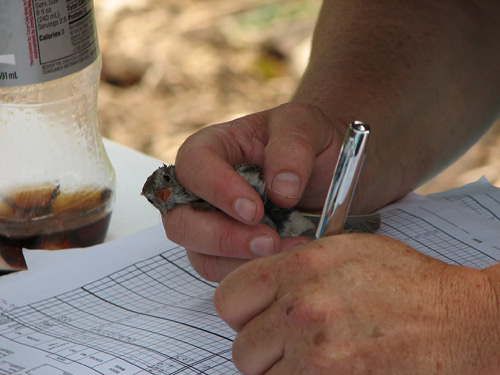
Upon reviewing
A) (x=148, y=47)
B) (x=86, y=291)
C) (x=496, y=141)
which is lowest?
(x=496, y=141)

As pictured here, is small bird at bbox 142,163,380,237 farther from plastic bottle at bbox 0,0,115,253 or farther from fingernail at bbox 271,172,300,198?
plastic bottle at bbox 0,0,115,253

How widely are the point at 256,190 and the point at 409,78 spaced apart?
0.45 m

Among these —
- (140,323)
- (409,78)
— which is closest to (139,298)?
(140,323)

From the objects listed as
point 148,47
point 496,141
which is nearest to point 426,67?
point 496,141

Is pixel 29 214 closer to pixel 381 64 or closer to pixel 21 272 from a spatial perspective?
pixel 21 272

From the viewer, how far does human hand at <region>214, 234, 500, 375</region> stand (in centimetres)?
61

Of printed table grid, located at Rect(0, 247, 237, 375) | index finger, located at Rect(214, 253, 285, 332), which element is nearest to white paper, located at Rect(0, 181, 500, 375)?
printed table grid, located at Rect(0, 247, 237, 375)

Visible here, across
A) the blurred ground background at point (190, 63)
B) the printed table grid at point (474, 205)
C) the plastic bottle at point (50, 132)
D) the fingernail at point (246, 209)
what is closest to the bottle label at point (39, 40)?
the plastic bottle at point (50, 132)

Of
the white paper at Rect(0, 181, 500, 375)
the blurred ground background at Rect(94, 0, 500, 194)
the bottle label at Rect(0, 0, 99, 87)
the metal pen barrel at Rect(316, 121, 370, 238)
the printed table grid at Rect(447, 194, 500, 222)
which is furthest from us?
the blurred ground background at Rect(94, 0, 500, 194)

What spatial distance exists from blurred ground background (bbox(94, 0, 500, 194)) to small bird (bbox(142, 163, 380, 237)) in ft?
5.50

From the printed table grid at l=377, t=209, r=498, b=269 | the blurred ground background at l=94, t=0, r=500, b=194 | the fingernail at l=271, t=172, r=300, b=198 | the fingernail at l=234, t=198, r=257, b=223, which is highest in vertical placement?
the fingernail at l=271, t=172, r=300, b=198

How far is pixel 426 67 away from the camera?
116 cm

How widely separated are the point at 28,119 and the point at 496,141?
Answer: 1936mm

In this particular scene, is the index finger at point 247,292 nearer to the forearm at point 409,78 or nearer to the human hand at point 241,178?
the human hand at point 241,178
